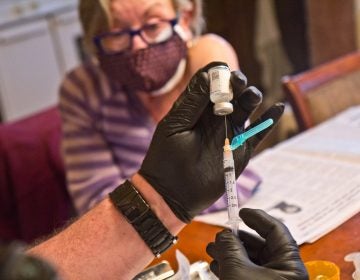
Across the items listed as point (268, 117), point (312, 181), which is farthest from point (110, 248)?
point (312, 181)

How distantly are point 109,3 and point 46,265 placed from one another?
960 millimetres

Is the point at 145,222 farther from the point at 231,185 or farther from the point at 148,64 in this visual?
the point at 148,64

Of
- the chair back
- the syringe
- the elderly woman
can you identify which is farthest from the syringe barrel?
the chair back

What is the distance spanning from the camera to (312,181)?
3.82 ft

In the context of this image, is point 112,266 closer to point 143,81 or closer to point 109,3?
point 143,81

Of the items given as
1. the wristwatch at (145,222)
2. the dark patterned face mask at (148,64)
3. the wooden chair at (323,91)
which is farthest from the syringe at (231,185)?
the wooden chair at (323,91)

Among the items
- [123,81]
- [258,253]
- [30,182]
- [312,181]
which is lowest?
[30,182]

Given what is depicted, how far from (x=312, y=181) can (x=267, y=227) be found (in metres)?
0.44

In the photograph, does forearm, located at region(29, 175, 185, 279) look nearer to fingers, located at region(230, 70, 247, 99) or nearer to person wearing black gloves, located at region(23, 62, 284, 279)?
person wearing black gloves, located at region(23, 62, 284, 279)

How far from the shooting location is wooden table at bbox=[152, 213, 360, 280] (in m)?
0.89

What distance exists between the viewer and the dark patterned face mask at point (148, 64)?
1.27 meters

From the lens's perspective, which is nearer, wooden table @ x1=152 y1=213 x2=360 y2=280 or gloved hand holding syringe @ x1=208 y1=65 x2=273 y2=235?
gloved hand holding syringe @ x1=208 y1=65 x2=273 y2=235

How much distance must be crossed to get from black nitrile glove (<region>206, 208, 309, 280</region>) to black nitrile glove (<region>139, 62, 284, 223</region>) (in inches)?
3.3

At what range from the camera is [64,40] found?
→ 3666 mm
